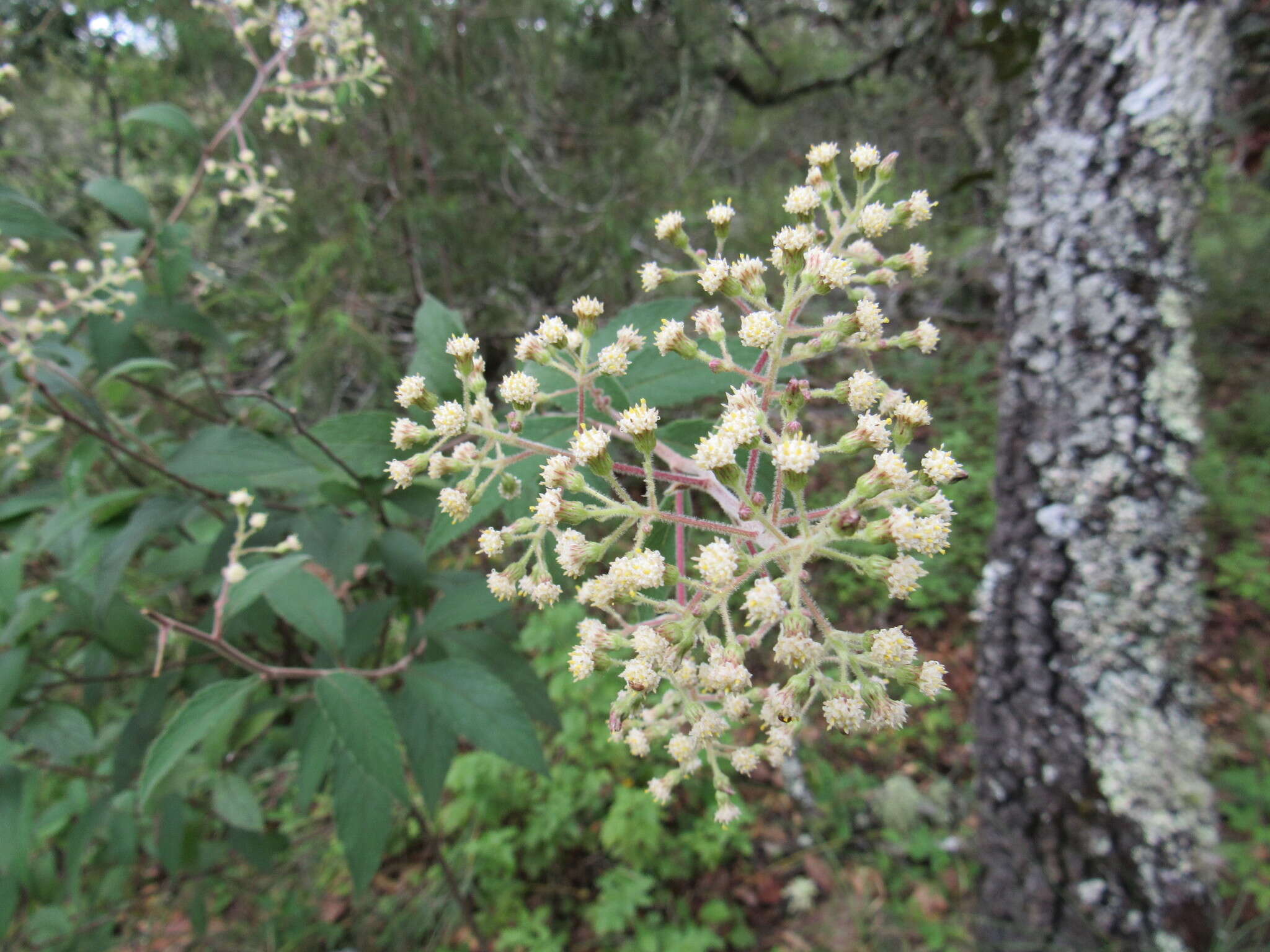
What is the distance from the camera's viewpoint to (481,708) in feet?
5.36

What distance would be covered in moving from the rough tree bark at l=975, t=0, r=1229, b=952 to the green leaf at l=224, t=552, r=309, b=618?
280cm

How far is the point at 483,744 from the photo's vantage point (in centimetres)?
158

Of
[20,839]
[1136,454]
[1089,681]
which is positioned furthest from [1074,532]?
[20,839]

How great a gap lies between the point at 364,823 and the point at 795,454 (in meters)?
1.40

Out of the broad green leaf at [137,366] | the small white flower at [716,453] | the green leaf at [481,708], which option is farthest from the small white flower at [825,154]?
the broad green leaf at [137,366]

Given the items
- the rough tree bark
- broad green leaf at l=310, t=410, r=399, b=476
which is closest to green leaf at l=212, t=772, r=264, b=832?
broad green leaf at l=310, t=410, r=399, b=476

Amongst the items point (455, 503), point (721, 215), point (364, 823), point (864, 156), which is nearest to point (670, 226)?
point (721, 215)

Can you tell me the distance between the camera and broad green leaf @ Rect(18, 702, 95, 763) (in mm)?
2104

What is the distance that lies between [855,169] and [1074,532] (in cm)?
217

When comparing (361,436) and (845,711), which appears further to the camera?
(361,436)

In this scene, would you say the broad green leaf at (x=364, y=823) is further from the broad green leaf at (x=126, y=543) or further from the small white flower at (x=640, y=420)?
the small white flower at (x=640, y=420)

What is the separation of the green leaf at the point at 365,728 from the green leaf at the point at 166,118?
1.84 meters

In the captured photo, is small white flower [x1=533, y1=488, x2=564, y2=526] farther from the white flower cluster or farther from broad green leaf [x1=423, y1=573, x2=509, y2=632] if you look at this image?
the white flower cluster

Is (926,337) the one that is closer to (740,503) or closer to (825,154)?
(825,154)
